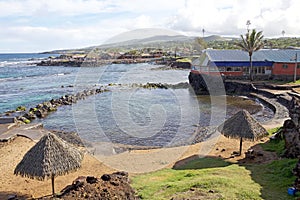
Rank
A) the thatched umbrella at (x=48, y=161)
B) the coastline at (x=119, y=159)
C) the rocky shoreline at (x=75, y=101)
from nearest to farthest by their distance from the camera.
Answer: the thatched umbrella at (x=48, y=161)
the coastline at (x=119, y=159)
the rocky shoreline at (x=75, y=101)

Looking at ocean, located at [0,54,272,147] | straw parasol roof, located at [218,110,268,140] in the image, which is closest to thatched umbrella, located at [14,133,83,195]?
straw parasol roof, located at [218,110,268,140]

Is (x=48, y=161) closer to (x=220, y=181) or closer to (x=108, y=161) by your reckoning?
(x=108, y=161)

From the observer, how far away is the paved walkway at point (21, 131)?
21.8 metres

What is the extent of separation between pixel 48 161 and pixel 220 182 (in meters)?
6.81

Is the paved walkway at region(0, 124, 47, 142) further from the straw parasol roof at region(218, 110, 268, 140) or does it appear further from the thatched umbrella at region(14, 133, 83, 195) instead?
the straw parasol roof at region(218, 110, 268, 140)

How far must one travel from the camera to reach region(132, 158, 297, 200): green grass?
10641 mm

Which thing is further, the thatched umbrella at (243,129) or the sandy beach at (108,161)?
the thatched umbrella at (243,129)

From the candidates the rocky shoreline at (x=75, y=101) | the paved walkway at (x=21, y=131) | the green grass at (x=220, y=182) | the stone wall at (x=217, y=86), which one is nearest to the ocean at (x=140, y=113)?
the rocky shoreline at (x=75, y=101)

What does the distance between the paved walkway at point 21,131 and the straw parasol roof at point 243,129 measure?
518 inches

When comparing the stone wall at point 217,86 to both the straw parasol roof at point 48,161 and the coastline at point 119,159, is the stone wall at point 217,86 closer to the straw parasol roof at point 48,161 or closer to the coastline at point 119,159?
the coastline at point 119,159

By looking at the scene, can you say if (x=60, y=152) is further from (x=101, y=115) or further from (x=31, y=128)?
(x=101, y=115)

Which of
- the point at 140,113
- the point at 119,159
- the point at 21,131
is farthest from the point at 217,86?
the point at 119,159

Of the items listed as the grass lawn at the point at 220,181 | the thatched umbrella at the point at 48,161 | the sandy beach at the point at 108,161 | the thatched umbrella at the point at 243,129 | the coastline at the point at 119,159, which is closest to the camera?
the grass lawn at the point at 220,181

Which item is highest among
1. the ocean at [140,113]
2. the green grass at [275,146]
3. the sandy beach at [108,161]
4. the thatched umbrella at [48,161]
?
the thatched umbrella at [48,161]
